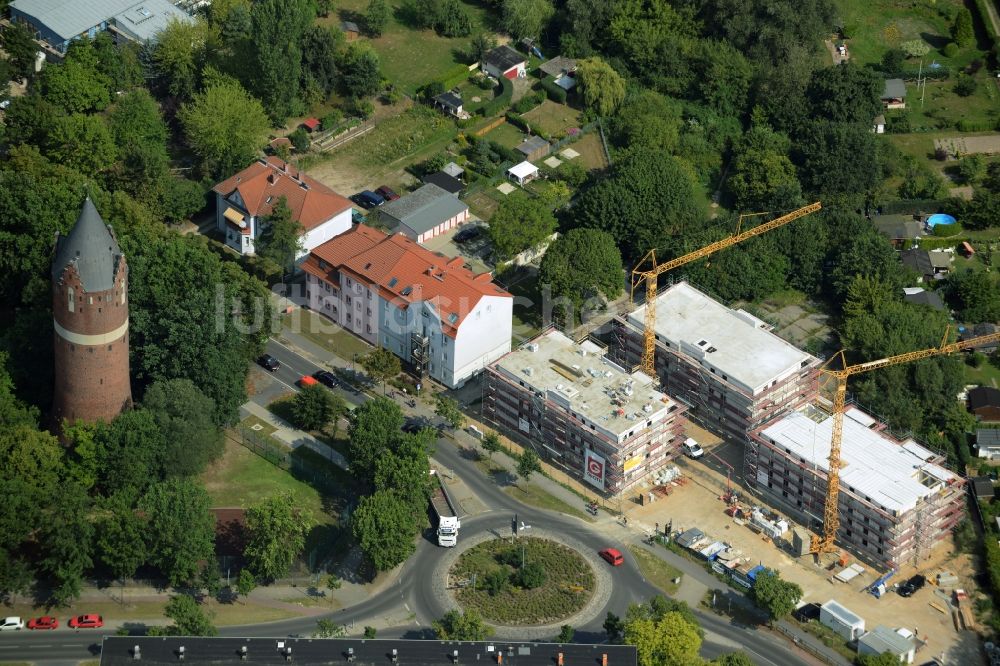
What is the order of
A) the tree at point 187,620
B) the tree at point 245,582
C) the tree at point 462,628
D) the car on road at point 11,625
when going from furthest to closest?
the tree at point 245,582 < the car on road at point 11,625 < the tree at point 462,628 < the tree at point 187,620

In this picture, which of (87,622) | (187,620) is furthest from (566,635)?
(87,622)

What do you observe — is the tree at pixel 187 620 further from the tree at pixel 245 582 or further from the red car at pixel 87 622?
the red car at pixel 87 622

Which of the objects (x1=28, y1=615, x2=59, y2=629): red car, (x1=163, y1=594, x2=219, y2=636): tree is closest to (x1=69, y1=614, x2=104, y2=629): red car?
(x1=28, y1=615, x2=59, y2=629): red car

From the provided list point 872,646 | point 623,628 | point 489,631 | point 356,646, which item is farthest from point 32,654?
point 872,646

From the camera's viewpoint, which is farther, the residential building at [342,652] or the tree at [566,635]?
the tree at [566,635]

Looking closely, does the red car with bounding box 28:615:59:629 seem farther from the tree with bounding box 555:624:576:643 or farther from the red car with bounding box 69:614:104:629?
the tree with bounding box 555:624:576:643

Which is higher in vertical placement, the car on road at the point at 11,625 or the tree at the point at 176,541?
the tree at the point at 176,541

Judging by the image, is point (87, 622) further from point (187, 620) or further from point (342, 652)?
point (342, 652)

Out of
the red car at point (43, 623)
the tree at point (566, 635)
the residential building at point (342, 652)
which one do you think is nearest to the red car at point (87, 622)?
the red car at point (43, 623)
